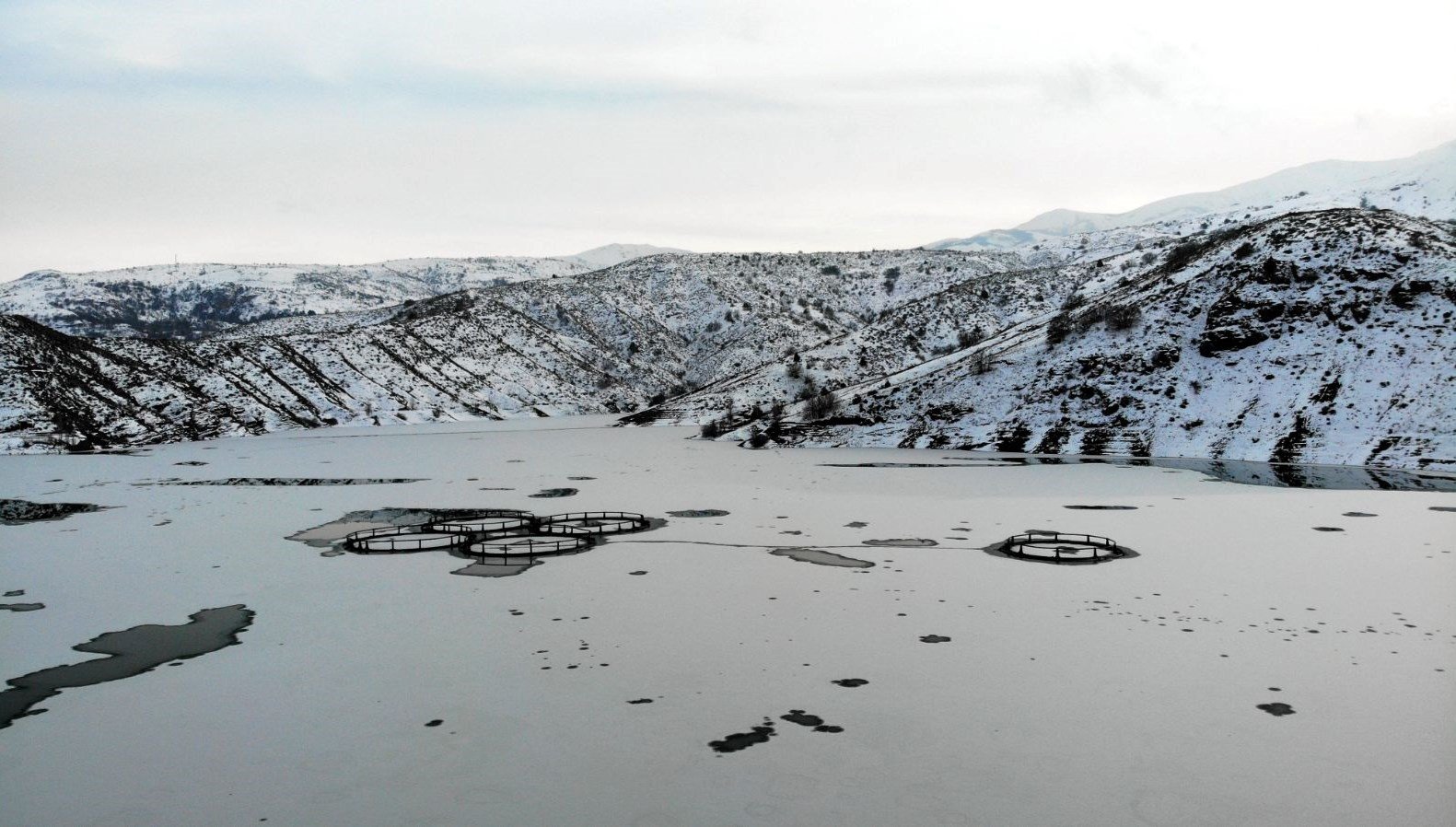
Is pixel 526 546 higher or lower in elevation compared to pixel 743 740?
lower

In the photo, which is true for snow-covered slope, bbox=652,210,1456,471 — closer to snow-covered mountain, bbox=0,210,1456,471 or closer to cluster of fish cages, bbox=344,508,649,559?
snow-covered mountain, bbox=0,210,1456,471

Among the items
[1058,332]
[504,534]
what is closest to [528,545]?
[504,534]

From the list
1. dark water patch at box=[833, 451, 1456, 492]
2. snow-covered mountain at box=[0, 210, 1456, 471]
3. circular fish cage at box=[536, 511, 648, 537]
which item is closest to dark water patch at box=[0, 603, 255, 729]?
circular fish cage at box=[536, 511, 648, 537]

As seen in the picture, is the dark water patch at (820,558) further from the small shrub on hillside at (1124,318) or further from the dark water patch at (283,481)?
the small shrub on hillside at (1124,318)

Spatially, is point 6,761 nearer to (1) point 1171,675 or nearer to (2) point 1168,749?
(2) point 1168,749

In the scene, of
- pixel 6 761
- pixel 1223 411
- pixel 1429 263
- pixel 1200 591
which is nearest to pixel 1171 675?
pixel 1200 591

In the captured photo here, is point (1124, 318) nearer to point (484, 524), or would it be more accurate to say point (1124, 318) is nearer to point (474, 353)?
point (484, 524)
